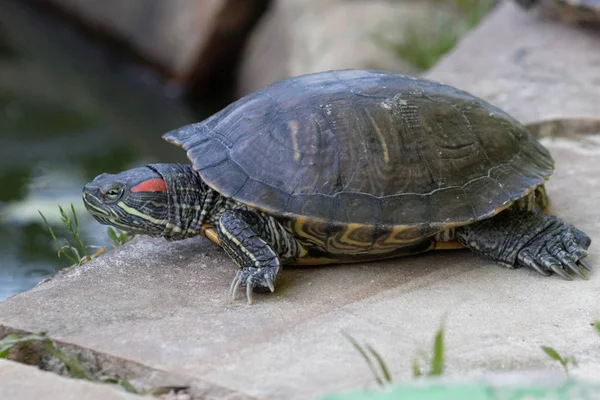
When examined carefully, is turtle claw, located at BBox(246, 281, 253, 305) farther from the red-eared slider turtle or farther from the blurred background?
the blurred background

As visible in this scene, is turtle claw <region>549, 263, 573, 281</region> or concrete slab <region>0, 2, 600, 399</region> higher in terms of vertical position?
concrete slab <region>0, 2, 600, 399</region>

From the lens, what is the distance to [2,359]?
2.85 m

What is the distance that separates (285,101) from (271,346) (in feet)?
4.26

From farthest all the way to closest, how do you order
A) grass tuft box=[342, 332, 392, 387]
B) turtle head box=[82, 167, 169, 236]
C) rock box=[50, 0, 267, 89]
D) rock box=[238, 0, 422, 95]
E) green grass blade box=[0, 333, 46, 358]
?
1. rock box=[50, 0, 267, 89]
2. rock box=[238, 0, 422, 95]
3. turtle head box=[82, 167, 169, 236]
4. green grass blade box=[0, 333, 46, 358]
5. grass tuft box=[342, 332, 392, 387]

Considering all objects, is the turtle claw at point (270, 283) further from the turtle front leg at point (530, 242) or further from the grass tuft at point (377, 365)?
the turtle front leg at point (530, 242)

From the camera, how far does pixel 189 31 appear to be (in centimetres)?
989

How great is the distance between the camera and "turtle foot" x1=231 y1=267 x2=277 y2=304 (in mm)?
3424

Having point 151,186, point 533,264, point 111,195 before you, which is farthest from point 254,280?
point 533,264

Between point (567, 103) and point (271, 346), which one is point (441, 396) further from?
point (567, 103)

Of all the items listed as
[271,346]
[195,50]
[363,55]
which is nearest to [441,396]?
[271,346]

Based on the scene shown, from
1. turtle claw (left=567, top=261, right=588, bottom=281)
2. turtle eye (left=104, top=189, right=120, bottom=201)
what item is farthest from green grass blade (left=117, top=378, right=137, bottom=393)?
turtle claw (left=567, top=261, right=588, bottom=281)

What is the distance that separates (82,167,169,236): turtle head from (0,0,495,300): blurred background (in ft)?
4.94

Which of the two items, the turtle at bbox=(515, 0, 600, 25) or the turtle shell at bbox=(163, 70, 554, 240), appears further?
the turtle at bbox=(515, 0, 600, 25)

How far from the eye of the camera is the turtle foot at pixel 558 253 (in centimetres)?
359
